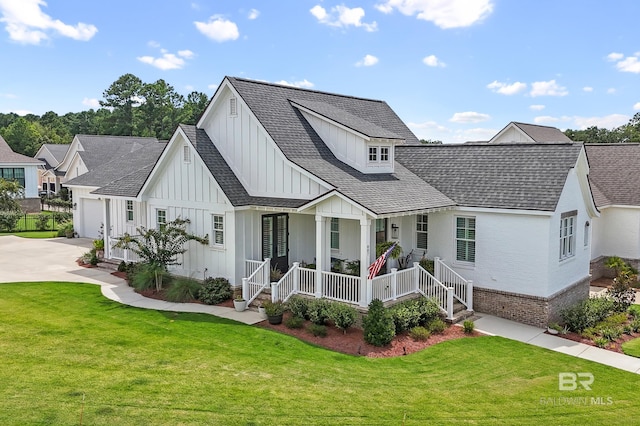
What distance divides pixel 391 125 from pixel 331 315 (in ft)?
45.4

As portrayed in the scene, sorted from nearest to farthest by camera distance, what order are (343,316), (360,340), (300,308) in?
(360,340) < (343,316) < (300,308)

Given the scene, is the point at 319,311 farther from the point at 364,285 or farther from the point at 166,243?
the point at 166,243

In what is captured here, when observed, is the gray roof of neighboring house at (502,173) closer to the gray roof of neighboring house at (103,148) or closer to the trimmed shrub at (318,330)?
the trimmed shrub at (318,330)

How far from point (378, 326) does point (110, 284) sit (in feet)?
38.1

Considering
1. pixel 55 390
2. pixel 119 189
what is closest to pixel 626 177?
pixel 119 189

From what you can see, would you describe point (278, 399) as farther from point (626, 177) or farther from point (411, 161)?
point (626, 177)

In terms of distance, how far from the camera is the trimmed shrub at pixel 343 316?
15.1 meters

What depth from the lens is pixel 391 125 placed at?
26641 millimetres

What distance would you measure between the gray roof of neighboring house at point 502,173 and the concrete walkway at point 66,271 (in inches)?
331

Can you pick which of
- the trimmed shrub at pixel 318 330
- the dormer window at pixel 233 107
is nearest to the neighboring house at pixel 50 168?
the dormer window at pixel 233 107

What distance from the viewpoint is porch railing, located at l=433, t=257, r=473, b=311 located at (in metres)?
17.7

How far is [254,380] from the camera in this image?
11.2 meters

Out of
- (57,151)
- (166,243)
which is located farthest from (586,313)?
(57,151)

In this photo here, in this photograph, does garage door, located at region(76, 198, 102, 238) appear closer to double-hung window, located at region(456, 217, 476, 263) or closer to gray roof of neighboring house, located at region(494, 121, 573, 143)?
double-hung window, located at region(456, 217, 476, 263)
